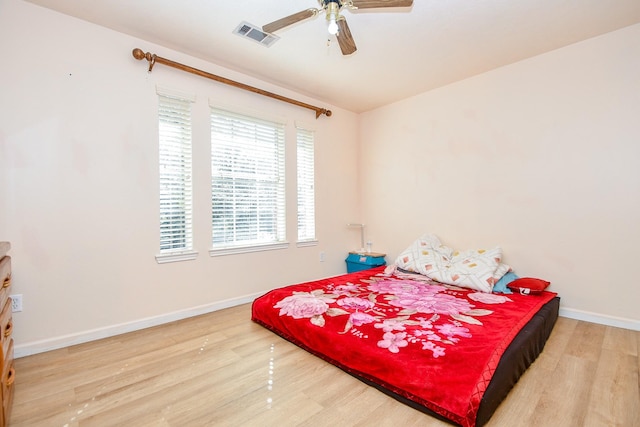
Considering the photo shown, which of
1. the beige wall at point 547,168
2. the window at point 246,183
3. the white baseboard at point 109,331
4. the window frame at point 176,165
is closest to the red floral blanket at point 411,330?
the beige wall at point 547,168

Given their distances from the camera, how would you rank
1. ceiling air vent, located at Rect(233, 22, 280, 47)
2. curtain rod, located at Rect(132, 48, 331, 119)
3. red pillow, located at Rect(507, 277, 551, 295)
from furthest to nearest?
red pillow, located at Rect(507, 277, 551, 295), curtain rod, located at Rect(132, 48, 331, 119), ceiling air vent, located at Rect(233, 22, 280, 47)

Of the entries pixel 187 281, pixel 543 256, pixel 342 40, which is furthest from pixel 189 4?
pixel 543 256

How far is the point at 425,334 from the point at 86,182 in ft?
9.26

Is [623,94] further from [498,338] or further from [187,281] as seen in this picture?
[187,281]

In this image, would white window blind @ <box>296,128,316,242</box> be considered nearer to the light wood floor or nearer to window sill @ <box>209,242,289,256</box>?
window sill @ <box>209,242,289,256</box>

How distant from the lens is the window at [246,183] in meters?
3.18

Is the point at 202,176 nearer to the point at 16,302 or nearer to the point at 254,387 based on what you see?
the point at 16,302

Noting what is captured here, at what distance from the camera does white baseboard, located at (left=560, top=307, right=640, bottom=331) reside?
2.53 metres

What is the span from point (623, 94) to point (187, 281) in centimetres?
432

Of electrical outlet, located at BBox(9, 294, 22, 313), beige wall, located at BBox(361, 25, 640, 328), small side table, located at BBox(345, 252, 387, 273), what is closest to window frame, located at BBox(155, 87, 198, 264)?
electrical outlet, located at BBox(9, 294, 22, 313)

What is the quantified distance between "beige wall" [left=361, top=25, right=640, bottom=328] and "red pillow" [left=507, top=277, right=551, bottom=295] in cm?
22

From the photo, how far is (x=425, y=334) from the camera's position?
1.90m

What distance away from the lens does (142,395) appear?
5.50ft

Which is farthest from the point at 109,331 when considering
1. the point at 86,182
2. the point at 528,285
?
the point at 528,285
